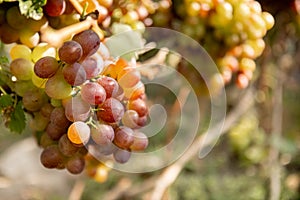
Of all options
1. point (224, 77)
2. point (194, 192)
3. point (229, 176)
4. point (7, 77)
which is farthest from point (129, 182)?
point (7, 77)

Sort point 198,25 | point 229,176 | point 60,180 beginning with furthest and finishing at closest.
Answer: point 60,180 → point 229,176 → point 198,25

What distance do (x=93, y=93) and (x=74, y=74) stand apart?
21 mm

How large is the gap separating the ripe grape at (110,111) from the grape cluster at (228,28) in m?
0.21


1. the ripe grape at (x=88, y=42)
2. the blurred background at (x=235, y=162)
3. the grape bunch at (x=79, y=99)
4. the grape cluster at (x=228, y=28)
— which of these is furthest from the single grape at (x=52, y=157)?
the blurred background at (x=235, y=162)

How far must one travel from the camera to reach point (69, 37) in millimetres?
516

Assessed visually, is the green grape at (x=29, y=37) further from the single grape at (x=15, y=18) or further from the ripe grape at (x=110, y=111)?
the ripe grape at (x=110, y=111)

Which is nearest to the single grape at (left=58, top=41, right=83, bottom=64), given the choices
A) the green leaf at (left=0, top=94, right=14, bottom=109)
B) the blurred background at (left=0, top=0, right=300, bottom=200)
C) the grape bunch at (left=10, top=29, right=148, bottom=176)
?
the grape bunch at (left=10, top=29, right=148, bottom=176)

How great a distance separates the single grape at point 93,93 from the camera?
0.44 metres

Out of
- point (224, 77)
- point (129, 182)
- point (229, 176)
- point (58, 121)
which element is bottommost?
point (229, 176)

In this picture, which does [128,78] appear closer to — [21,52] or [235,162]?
[21,52]

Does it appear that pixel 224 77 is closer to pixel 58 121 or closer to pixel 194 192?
pixel 58 121

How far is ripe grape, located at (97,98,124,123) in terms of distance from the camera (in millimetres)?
448

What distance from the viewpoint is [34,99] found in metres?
0.49

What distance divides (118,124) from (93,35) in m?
0.08
